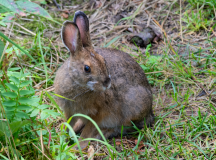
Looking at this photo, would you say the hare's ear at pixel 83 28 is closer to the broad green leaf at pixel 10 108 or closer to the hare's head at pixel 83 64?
the hare's head at pixel 83 64

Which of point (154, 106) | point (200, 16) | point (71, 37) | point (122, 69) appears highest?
point (71, 37)

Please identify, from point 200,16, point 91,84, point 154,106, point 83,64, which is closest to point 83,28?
point 83,64

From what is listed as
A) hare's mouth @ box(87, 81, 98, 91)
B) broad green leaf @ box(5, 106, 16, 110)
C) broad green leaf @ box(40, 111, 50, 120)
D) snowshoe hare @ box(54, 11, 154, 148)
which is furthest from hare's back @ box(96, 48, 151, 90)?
broad green leaf @ box(5, 106, 16, 110)

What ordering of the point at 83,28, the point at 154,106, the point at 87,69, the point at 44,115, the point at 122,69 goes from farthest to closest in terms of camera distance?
the point at 154,106, the point at 122,69, the point at 83,28, the point at 87,69, the point at 44,115

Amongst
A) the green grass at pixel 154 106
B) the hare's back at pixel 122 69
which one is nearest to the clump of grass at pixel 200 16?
the green grass at pixel 154 106

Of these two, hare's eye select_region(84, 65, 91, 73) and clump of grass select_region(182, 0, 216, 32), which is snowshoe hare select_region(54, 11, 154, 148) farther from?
clump of grass select_region(182, 0, 216, 32)

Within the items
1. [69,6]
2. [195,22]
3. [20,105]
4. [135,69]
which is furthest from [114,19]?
[20,105]

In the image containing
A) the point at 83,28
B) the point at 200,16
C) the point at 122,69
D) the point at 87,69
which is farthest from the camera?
the point at 200,16

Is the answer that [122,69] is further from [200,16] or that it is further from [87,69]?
[200,16]
